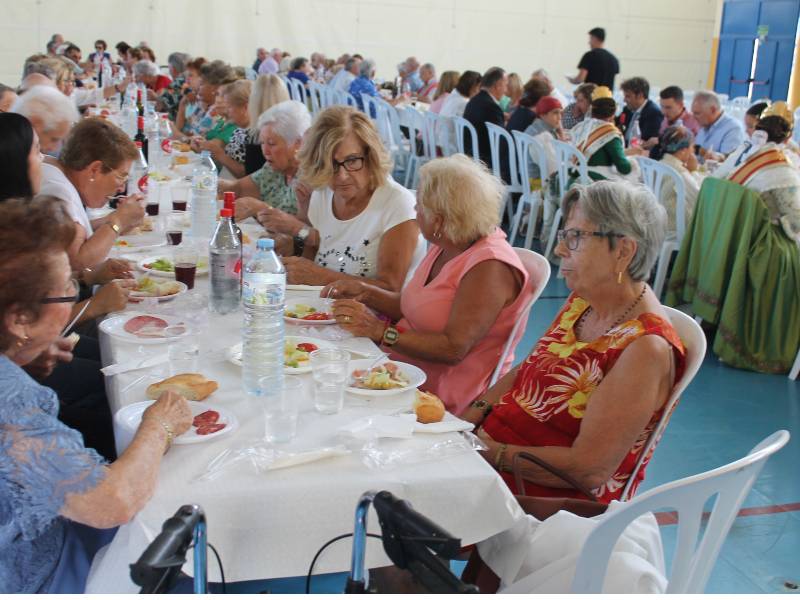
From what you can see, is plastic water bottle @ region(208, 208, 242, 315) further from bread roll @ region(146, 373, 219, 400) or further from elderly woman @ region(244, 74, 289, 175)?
elderly woman @ region(244, 74, 289, 175)

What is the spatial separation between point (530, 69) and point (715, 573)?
14973mm

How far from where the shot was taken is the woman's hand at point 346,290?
2541 millimetres

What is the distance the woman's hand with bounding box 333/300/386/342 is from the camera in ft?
7.29

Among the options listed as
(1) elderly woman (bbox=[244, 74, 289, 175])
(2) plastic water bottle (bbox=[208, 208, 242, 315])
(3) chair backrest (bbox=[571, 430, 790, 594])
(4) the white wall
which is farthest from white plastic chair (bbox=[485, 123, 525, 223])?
(4) the white wall

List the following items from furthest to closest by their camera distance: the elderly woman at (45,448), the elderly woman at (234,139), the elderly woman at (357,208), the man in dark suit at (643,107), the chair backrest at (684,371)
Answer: the man in dark suit at (643,107)
the elderly woman at (234,139)
the elderly woman at (357,208)
the chair backrest at (684,371)
the elderly woman at (45,448)

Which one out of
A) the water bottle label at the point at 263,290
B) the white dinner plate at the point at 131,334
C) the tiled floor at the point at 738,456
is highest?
the water bottle label at the point at 263,290

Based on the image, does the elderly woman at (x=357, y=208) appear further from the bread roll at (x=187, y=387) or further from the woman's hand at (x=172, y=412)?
the woman's hand at (x=172, y=412)

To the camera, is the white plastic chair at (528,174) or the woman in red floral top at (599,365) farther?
the white plastic chair at (528,174)

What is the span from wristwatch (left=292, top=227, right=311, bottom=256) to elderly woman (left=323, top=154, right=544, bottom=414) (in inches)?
27.2

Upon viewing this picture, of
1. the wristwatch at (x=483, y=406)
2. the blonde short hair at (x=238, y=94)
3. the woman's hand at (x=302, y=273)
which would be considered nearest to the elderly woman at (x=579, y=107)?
the blonde short hair at (x=238, y=94)

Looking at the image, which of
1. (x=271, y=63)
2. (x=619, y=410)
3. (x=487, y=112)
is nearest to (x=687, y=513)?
(x=619, y=410)

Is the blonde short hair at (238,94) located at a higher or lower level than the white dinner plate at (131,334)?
higher

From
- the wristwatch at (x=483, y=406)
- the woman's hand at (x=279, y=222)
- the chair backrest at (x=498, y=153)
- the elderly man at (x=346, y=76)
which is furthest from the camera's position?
the elderly man at (x=346, y=76)

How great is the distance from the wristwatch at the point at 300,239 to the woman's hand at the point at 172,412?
1687 mm
